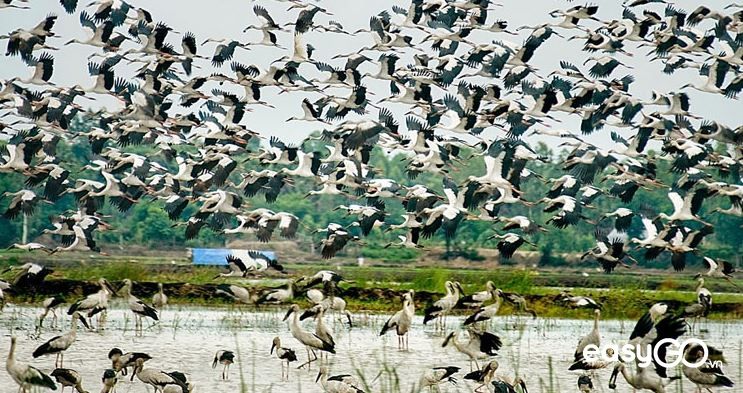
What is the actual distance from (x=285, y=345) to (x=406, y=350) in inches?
61.6

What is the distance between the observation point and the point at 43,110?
2567 cm

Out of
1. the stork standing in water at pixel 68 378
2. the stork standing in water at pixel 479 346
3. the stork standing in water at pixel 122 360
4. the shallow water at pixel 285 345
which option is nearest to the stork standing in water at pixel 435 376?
the shallow water at pixel 285 345

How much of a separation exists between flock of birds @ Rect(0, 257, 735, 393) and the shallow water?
0.17 meters

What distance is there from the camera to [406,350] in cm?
1756

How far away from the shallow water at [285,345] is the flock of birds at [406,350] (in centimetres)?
17

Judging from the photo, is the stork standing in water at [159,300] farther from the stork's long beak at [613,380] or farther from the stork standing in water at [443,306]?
the stork's long beak at [613,380]

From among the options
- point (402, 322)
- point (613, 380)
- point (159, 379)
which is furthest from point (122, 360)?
point (613, 380)

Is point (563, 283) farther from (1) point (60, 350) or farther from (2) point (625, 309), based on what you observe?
(1) point (60, 350)

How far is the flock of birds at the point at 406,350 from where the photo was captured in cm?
1260

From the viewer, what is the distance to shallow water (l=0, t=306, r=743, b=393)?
1480 cm

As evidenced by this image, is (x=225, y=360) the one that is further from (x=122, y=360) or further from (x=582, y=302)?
(x=582, y=302)

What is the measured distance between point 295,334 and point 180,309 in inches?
281

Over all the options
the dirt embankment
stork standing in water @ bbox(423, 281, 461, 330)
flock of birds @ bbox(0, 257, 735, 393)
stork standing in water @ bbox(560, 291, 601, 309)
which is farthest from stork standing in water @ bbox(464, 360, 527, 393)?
the dirt embankment

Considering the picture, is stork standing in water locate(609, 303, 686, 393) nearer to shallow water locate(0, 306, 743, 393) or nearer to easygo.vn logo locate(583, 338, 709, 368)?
easygo.vn logo locate(583, 338, 709, 368)
